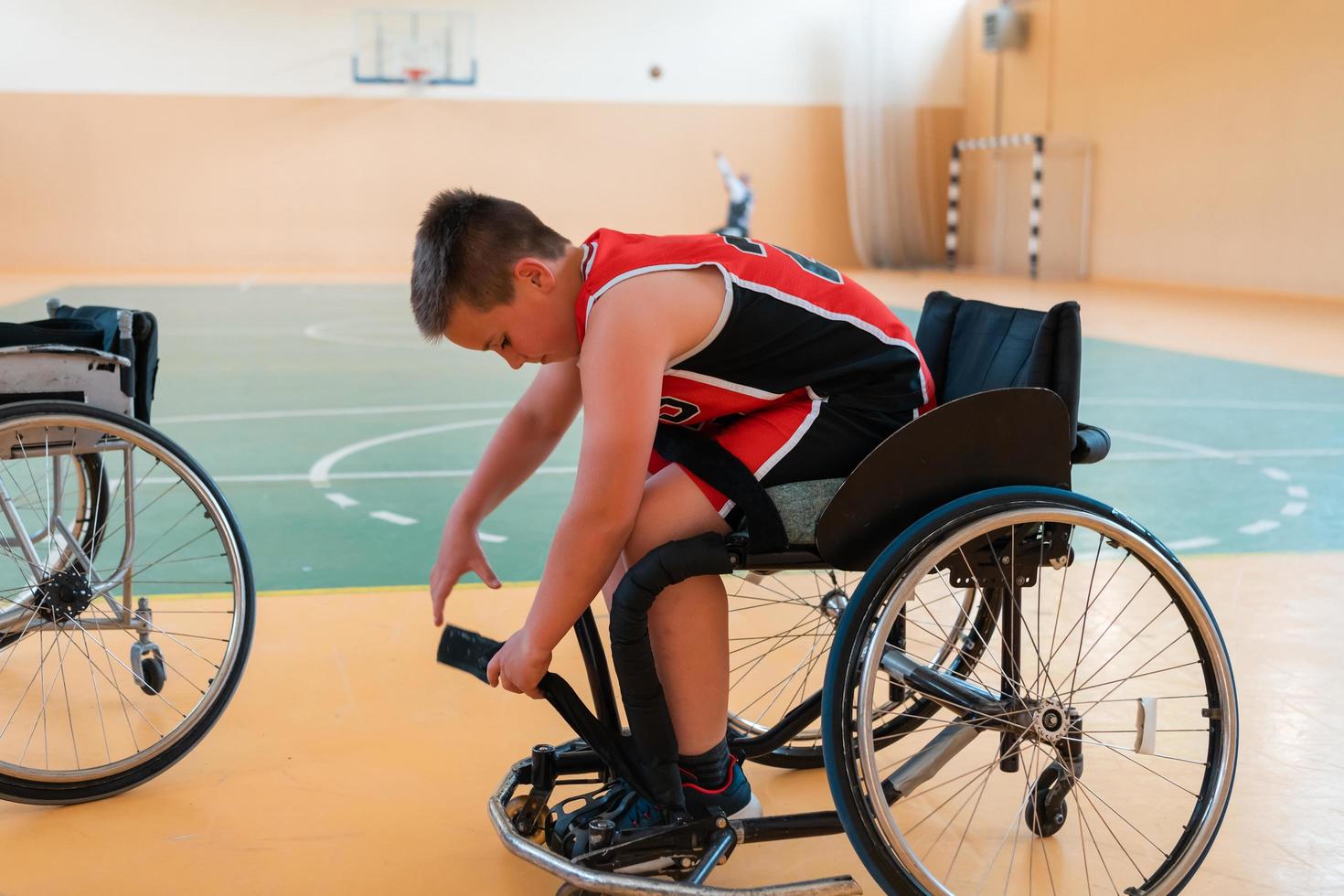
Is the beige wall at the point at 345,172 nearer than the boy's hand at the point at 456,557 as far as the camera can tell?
No

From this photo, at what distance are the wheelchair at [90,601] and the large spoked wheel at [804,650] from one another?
0.84 metres

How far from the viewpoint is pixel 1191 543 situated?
3064 mm

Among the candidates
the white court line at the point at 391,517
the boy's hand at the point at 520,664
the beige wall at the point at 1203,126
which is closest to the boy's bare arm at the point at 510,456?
the boy's hand at the point at 520,664

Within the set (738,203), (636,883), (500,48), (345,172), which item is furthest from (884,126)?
(636,883)

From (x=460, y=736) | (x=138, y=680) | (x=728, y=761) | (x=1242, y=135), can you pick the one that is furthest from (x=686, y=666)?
(x=1242, y=135)

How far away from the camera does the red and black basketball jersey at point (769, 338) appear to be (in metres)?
1.46

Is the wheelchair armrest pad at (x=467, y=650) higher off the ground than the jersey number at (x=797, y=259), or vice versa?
the jersey number at (x=797, y=259)

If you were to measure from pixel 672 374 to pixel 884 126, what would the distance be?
13.0 meters

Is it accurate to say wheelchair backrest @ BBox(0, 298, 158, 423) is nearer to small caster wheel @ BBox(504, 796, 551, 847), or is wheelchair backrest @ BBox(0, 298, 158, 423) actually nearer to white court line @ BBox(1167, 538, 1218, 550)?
small caster wheel @ BBox(504, 796, 551, 847)

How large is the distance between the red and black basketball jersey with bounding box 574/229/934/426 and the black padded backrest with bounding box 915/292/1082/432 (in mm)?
92

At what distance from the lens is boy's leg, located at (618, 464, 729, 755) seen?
4.69 feet

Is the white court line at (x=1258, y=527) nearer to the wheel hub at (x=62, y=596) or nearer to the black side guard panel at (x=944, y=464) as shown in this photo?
the black side guard panel at (x=944, y=464)

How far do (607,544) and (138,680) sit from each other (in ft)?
3.63

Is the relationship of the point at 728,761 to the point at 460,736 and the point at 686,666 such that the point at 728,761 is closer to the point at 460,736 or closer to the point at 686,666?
the point at 686,666
